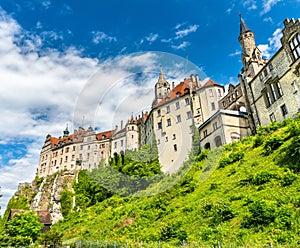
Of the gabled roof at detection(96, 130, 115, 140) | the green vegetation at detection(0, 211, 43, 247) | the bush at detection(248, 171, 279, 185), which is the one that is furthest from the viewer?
the gabled roof at detection(96, 130, 115, 140)

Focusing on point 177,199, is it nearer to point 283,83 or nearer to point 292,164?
point 292,164

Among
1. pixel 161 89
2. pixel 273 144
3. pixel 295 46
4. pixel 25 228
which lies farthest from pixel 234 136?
pixel 161 89

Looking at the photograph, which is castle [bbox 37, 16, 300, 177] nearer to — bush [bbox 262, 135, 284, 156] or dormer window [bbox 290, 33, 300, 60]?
dormer window [bbox 290, 33, 300, 60]

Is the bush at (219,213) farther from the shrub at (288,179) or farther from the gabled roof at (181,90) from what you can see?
the gabled roof at (181,90)

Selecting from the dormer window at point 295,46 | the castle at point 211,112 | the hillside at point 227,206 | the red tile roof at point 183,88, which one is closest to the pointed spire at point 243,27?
the castle at point 211,112

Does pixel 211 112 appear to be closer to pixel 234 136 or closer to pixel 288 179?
pixel 234 136

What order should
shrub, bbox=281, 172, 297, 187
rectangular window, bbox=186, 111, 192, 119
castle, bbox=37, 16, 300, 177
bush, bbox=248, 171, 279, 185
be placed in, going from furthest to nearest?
rectangular window, bbox=186, 111, 192, 119
castle, bbox=37, 16, 300, 177
bush, bbox=248, 171, 279, 185
shrub, bbox=281, 172, 297, 187

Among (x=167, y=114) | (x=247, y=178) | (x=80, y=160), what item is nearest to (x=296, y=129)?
(x=247, y=178)

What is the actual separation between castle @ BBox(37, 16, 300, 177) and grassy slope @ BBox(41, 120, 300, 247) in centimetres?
684

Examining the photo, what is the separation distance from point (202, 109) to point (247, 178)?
99.9ft

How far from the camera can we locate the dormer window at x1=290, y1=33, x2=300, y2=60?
1221 inches

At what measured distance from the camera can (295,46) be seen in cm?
3141

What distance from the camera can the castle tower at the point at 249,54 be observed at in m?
43.1

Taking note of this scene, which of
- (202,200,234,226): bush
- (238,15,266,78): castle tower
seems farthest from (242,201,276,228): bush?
(238,15,266,78): castle tower
